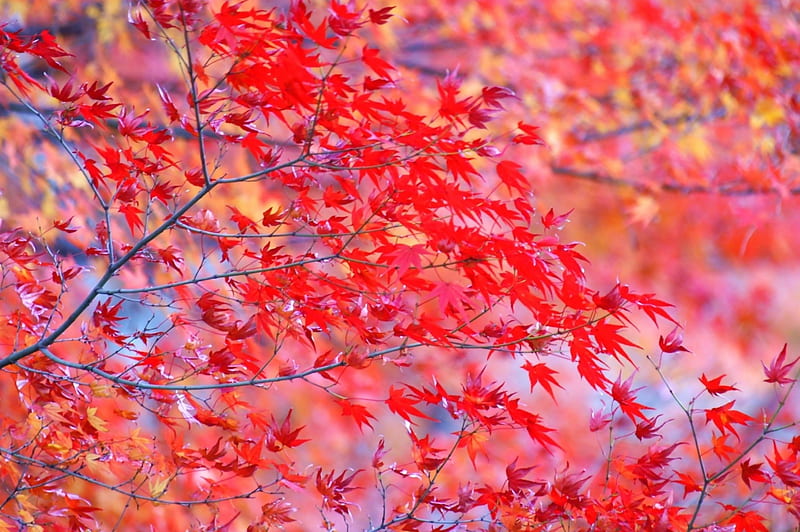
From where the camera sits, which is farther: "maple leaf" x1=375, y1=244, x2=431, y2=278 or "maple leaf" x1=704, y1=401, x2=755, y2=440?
"maple leaf" x1=704, y1=401, x2=755, y2=440

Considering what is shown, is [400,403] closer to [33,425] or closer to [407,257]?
[407,257]

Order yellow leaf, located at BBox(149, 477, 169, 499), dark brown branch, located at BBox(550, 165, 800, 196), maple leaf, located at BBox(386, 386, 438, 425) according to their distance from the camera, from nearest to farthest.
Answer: maple leaf, located at BBox(386, 386, 438, 425), yellow leaf, located at BBox(149, 477, 169, 499), dark brown branch, located at BBox(550, 165, 800, 196)

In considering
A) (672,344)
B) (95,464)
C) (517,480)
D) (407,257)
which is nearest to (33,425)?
(95,464)

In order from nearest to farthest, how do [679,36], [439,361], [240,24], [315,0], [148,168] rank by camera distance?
[240,24] < [148,168] < [315,0] < [679,36] < [439,361]

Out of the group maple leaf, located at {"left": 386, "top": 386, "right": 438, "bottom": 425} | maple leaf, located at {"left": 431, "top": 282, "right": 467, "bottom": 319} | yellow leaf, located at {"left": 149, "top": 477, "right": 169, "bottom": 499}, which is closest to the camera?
maple leaf, located at {"left": 431, "top": 282, "right": 467, "bottom": 319}

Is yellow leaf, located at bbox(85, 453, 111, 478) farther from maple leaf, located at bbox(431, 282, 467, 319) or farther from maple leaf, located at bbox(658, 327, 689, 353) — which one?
maple leaf, located at bbox(658, 327, 689, 353)

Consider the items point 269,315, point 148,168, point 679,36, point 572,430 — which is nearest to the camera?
point 148,168

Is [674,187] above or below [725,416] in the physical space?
above

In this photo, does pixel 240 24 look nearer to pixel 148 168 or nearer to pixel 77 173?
pixel 148 168

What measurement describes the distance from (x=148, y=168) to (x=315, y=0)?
305cm

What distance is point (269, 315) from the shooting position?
208cm

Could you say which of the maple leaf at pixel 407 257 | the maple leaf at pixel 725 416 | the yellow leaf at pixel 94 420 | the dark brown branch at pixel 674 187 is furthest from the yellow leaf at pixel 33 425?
the dark brown branch at pixel 674 187

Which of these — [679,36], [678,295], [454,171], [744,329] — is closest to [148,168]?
[454,171]

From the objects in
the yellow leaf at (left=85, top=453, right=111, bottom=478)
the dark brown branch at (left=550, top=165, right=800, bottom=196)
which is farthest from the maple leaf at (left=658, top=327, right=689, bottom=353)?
the dark brown branch at (left=550, top=165, right=800, bottom=196)
